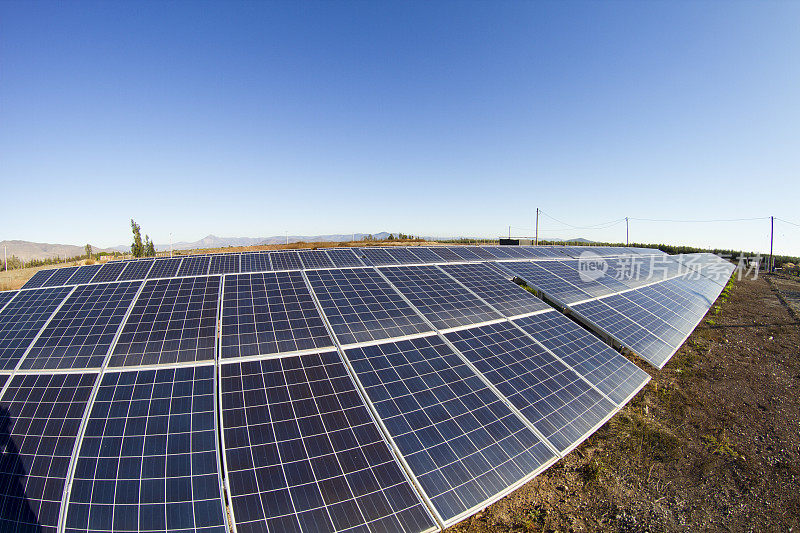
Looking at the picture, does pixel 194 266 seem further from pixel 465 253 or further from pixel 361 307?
pixel 465 253

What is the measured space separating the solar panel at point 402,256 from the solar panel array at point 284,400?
5.26 metres

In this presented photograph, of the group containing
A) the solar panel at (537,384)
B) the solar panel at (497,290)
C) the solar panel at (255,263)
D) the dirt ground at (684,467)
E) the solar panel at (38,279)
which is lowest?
the dirt ground at (684,467)

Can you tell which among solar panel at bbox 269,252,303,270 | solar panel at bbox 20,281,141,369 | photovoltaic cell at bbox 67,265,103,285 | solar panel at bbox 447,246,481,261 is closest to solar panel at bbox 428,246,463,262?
solar panel at bbox 447,246,481,261

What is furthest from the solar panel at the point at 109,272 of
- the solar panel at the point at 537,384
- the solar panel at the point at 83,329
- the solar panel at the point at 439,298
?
the solar panel at the point at 537,384

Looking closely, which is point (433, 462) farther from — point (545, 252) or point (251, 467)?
point (545, 252)

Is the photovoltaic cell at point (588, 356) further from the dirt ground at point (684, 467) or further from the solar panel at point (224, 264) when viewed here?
the solar panel at point (224, 264)

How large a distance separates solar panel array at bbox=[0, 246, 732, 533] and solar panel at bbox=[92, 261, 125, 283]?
292cm

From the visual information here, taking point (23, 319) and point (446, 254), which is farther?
point (446, 254)

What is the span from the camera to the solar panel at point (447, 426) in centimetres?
813

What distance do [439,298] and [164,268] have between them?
19.5 m

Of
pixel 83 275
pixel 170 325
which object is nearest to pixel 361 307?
pixel 170 325

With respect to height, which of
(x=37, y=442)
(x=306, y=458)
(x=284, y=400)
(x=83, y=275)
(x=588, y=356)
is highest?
(x=83, y=275)

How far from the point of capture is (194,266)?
2314cm

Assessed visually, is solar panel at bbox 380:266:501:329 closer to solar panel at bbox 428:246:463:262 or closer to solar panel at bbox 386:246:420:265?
solar panel at bbox 386:246:420:265
